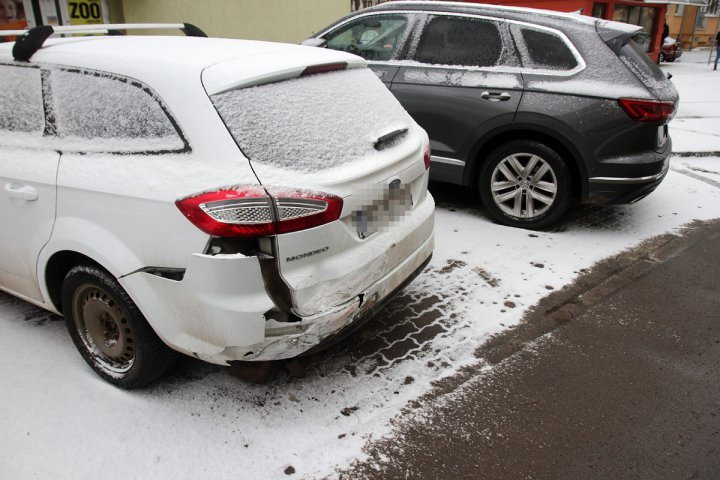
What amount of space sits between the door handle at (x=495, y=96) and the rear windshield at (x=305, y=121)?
2.20m

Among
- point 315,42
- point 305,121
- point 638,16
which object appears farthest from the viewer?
point 638,16

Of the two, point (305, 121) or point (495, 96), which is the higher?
point (305, 121)

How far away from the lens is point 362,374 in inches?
124

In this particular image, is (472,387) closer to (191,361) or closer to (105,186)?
(191,361)

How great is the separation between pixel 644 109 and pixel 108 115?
3989 mm

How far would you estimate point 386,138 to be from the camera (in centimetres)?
300

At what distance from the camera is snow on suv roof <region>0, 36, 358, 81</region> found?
263 centimetres

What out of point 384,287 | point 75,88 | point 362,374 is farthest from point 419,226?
point 75,88

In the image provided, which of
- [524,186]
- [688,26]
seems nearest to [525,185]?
[524,186]

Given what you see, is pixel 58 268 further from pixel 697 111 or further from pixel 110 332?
pixel 697 111

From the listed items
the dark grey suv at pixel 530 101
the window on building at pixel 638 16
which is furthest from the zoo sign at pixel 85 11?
the window on building at pixel 638 16

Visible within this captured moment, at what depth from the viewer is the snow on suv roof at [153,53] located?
263cm

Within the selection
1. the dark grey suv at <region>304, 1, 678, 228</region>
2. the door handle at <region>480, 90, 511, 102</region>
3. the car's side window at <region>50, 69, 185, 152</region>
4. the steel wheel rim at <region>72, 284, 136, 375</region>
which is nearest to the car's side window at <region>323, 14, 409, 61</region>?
the dark grey suv at <region>304, 1, 678, 228</region>

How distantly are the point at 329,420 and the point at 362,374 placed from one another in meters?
0.42
